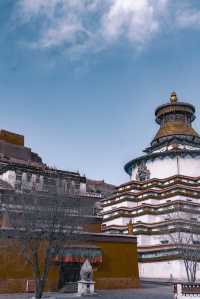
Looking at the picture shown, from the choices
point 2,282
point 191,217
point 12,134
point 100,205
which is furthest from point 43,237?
point 12,134

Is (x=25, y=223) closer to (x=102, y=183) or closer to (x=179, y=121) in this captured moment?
(x=179, y=121)

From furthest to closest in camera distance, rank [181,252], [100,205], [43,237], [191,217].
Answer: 1. [100,205]
2. [191,217]
3. [181,252]
4. [43,237]

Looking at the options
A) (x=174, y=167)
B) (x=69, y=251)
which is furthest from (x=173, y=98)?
(x=69, y=251)

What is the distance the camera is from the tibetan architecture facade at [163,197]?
41844 mm

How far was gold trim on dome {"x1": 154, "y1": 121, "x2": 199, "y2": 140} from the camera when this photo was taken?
57.8 meters

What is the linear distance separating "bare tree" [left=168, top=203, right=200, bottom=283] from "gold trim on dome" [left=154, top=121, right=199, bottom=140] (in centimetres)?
1417

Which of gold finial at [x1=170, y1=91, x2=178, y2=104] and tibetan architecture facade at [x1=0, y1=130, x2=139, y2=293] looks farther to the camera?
gold finial at [x1=170, y1=91, x2=178, y2=104]

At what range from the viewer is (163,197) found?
49.0 metres

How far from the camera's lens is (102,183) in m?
82.4

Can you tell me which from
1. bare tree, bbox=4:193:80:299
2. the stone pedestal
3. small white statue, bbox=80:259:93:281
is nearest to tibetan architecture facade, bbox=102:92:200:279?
small white statue, bbox=80:259:93:281

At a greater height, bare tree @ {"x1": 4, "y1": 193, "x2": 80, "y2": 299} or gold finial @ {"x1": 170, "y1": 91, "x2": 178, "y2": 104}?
gold finial @ {"x1": 170, "y1": 91, "x2": 178, "y2": 104}

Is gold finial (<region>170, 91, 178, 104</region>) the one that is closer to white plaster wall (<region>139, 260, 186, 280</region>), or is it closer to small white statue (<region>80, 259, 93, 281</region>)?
white plaster wall (<region>139, 260, 186, 280</region>)

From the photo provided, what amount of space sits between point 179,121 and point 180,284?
127 ft

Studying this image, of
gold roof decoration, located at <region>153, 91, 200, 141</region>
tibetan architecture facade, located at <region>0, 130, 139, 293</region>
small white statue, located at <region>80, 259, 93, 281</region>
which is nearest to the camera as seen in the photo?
tibetan architecture facade, located at <region>0, 130, 139, 293</region>
